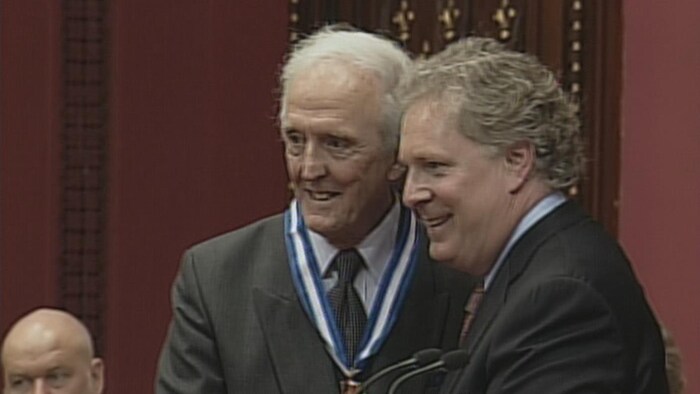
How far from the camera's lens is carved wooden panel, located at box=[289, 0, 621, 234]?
4855 millimetres

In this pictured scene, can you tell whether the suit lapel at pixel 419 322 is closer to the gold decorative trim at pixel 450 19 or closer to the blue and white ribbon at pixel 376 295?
the blue and white ribbon at pixel 376 295

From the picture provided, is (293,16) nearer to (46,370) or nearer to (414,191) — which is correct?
(46,370)

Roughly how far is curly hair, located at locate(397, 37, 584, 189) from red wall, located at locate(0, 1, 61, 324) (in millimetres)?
2661

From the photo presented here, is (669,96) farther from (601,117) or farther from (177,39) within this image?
(177,39)

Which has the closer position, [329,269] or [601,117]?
[329,269]

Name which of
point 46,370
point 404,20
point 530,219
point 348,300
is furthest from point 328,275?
point 404,20

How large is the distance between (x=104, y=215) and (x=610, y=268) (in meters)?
2.93

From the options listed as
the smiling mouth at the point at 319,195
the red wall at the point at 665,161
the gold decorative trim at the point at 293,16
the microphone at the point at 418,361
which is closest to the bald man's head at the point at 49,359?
the smiling mouth at the point at 319,195

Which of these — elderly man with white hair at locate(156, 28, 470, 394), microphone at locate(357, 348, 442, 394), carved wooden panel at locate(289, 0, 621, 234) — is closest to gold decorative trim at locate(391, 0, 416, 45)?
carved wooden panel at locate(289, 0, 621, 234)

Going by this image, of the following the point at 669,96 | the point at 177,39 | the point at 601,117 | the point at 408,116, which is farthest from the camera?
the point at 177,39

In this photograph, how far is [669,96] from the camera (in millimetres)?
4559

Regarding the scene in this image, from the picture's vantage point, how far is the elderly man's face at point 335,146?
3084mm

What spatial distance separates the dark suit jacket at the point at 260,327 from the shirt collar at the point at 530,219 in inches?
16.4

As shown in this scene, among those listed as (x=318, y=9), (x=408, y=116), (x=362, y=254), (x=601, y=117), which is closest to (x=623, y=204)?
(x=601, y=117)
